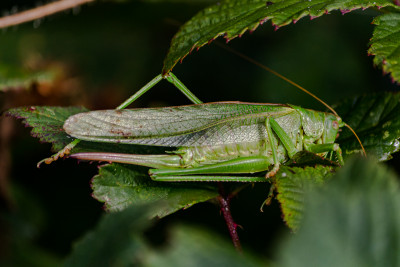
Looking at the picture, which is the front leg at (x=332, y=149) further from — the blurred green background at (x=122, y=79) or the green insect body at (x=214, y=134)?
the blurred green background at (x=122, y=79)

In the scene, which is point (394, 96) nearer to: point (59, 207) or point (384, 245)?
point (384, 245)

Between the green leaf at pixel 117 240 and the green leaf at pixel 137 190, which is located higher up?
the green leaf at pixel 117 240

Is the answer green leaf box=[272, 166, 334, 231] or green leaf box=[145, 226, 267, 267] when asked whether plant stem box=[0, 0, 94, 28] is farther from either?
green leaf box=[145, 226, 267, 267]

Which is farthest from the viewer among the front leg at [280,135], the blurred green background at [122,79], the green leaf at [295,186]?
the blurred green background at [122,79]

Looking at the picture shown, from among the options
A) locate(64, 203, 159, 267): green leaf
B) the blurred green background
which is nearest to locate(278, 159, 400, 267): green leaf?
locate(64, 203, 159, 267): green leaf

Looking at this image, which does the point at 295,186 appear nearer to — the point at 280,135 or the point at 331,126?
the point at 280,135

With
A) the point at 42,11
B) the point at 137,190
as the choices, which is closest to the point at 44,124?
the point at 137,190

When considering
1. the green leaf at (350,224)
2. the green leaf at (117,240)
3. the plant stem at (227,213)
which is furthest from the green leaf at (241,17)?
the green leaf at (350,224)

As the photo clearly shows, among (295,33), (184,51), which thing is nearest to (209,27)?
(184,51)
